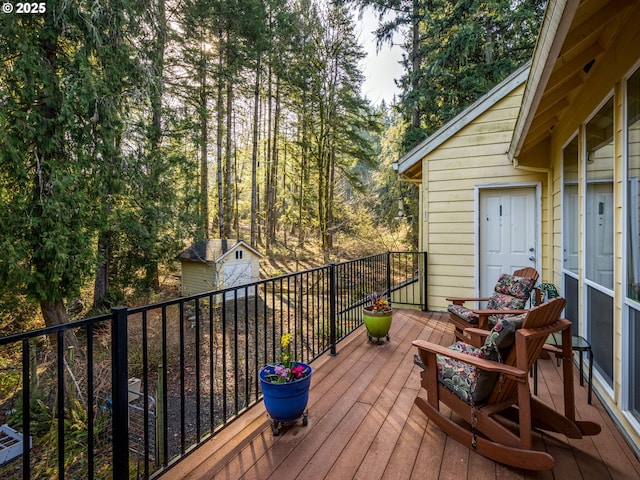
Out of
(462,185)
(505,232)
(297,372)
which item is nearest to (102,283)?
(297,372)

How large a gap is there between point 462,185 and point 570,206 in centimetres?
179

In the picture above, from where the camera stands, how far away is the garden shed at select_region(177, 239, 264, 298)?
387 inches

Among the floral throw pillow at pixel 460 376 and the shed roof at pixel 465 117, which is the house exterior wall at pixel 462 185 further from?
the floral throw pillow at pixel 460 376

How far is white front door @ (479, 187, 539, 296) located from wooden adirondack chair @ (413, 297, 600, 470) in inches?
123

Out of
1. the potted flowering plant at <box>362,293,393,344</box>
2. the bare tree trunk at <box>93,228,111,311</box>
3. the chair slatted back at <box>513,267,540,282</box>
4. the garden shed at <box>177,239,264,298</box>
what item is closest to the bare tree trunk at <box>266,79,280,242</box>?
the garden shed at <box>177,239,264,298</box>

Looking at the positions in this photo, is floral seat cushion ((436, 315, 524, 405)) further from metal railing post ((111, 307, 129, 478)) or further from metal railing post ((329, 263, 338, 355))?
metal railing post ((111, 307, 129, 478))

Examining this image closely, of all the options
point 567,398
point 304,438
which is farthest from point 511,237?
point 304,438

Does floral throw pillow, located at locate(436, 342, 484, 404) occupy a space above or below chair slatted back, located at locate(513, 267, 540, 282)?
below

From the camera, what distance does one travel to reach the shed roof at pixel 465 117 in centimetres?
477

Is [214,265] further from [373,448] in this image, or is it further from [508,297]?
[373,448]

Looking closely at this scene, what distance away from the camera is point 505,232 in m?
5.06

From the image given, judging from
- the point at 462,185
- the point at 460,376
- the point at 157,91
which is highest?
the point at 157,91

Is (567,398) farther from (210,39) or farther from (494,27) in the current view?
(210,39)

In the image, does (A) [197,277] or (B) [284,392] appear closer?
(B) [284,392]
